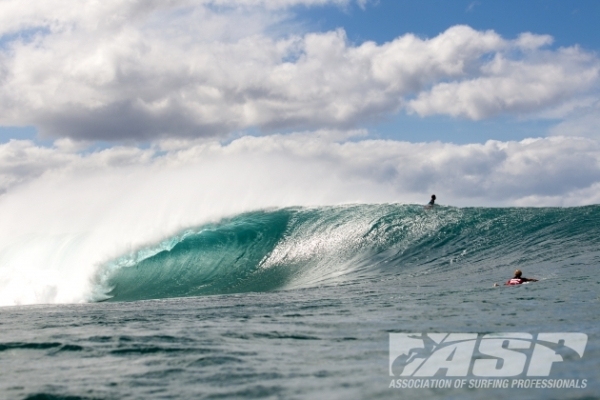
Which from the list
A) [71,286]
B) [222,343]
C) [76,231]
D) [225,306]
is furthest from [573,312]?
[76,231]

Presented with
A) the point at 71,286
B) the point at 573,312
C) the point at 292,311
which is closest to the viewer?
the point at 573,312

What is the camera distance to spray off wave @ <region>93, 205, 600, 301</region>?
19.4 meters

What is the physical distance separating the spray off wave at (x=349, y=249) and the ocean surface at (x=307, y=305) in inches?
3.3

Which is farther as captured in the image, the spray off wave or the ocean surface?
the spray off wave

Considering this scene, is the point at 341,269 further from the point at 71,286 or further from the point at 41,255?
the point at 41,255

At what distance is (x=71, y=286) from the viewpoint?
2241 cm

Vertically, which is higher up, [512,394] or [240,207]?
[240,207]

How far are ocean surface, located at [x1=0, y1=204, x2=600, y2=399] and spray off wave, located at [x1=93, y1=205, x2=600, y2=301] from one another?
8 centimetres

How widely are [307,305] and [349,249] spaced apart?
9.58 m

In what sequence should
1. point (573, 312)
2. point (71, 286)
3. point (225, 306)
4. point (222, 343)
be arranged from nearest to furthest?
1. point (222, 343)
2. point (573, 312)
3. point (225, 306)
4. point (71, 286)

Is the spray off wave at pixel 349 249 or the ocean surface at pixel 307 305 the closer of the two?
the ocean surface at pixel 307 305

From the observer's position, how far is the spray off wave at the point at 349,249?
19391 millimetres

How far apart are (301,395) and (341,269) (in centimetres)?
1453

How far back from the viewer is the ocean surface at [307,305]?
22.9 feet
